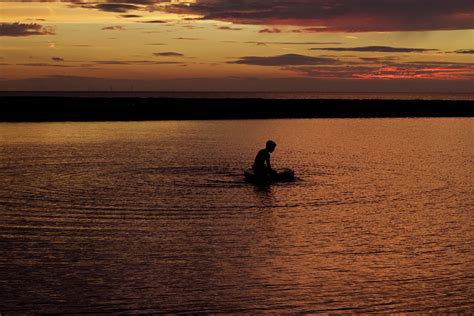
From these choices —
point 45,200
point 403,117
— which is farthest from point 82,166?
point 403,117

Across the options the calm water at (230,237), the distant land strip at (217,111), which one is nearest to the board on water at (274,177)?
the calm water at (230,237)

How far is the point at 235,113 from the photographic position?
103m

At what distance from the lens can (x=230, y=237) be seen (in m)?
18.5

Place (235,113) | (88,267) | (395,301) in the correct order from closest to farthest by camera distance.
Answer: (395,301), (88,267), (235,113)

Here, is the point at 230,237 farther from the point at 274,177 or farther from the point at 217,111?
the point at 217,111

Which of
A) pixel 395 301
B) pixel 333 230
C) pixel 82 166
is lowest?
pixel 395 301

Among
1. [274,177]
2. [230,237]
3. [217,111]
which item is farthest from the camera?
[217,111]

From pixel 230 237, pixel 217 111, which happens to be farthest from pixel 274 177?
pixel 217 111

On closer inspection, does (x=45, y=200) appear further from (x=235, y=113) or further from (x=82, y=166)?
(x=235, y=113)

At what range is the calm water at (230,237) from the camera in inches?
517

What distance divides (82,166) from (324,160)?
1408cm

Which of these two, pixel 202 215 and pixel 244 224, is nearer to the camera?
pixel 244 224

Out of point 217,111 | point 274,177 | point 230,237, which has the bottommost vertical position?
point 230,237

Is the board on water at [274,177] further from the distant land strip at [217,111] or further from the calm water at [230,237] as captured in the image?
the distant land strip at [217,111]
